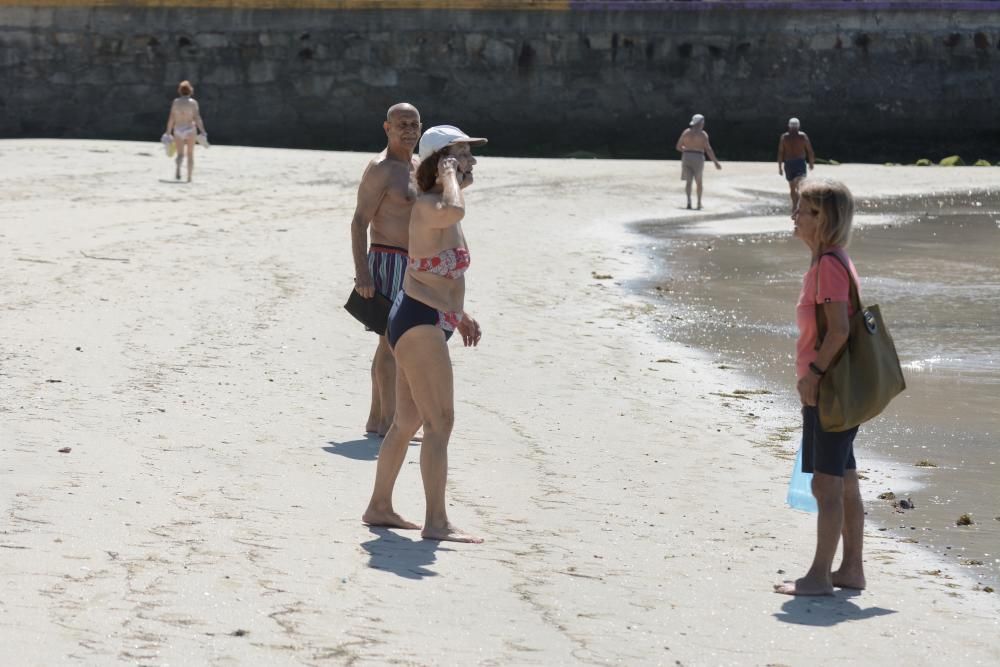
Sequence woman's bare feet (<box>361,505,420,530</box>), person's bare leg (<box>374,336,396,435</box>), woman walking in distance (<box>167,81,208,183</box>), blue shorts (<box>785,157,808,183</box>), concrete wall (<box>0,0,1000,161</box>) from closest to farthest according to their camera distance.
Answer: woman's bare feet (<box>361,505,420,530</box>) → person's bare leg (<box>374,336,396,435</box>) → woman walking in distance (<box>167,81,208,183</box>) → blue shorts (<box>785,157,808,183</box>) → concrete wall (<box>0,0,1000,161</box>)

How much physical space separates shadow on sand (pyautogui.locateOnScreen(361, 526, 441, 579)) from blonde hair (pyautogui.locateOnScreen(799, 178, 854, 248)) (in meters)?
1.67

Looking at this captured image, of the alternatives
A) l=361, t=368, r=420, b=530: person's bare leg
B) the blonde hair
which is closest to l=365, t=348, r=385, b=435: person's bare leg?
l=361, t=368, r=420, b=530: person's bare leg

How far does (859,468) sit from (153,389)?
11.2 ft

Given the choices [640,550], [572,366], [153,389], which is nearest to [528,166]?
[572,366]

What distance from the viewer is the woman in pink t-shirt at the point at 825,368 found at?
16.1 feet

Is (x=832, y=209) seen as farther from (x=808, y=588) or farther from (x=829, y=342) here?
(x=808, y=588)

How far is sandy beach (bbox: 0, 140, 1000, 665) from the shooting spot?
448 cm

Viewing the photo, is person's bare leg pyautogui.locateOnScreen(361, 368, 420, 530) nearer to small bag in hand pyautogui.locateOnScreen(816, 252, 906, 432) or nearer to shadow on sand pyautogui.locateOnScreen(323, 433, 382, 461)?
shadow on sand pyautogui.locateOnScreen(323, 433, 382, 461)

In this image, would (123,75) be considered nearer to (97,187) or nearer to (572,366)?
(97,187)

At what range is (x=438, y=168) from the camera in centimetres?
535

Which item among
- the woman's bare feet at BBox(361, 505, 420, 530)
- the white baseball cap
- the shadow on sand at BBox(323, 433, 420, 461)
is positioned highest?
→ the white baseball cap

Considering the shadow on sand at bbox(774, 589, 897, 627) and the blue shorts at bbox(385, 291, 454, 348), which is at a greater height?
the blue shorts at bbox(385, 291, 454, 348)

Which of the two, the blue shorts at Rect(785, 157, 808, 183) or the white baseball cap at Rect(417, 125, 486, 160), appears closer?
the white baseball cap at Rect(417, 125, 486, 160)

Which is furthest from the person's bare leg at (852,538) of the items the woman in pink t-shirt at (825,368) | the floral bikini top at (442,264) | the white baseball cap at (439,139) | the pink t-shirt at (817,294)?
the white baseball cap at (439,139)
